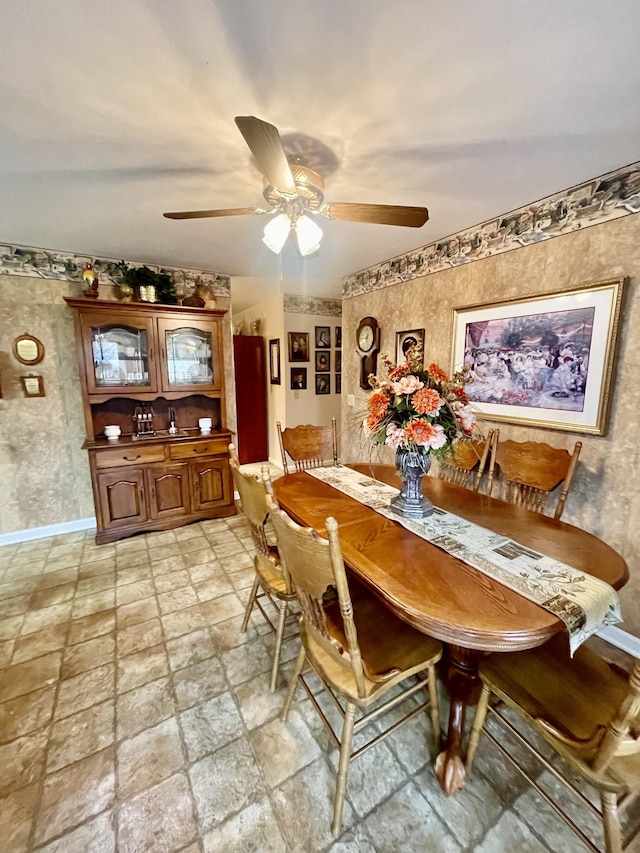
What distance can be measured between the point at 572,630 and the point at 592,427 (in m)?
1.41

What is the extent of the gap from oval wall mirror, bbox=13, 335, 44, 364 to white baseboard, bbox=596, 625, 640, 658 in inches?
178

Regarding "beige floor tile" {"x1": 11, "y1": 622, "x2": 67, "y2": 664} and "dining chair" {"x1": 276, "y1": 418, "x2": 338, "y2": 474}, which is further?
"dining chair" {"x1": 276, "y1": 418, "x2": 338, "y2": 474}

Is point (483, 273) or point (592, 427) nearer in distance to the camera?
point (592, 427)

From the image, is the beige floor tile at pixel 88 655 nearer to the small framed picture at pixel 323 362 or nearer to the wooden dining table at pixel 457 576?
the wooden dining table at pixel 457 576

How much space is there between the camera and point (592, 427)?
1.97 meters

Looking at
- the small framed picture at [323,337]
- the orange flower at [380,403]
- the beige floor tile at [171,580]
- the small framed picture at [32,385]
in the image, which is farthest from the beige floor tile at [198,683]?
the small framed picture at [323,337]

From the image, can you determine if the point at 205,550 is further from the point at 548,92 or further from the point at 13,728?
the point at 548,92

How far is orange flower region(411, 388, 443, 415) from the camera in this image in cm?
150

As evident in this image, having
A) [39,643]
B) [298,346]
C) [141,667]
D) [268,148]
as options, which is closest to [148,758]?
[141,667]

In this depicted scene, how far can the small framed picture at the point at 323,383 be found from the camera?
17.1 ft

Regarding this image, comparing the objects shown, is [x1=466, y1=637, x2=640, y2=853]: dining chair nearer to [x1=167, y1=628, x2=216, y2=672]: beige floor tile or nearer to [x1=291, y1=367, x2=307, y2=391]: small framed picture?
[x1=167, y1=628, x2=216, y2=672]: beige floor tile

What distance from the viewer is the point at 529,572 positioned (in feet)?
3.94

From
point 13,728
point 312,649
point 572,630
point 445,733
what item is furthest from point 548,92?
point 13,728

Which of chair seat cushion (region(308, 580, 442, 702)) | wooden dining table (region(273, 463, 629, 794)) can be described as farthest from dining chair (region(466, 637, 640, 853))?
→ chair seat cushion (region(308, 580, 442, 702))
